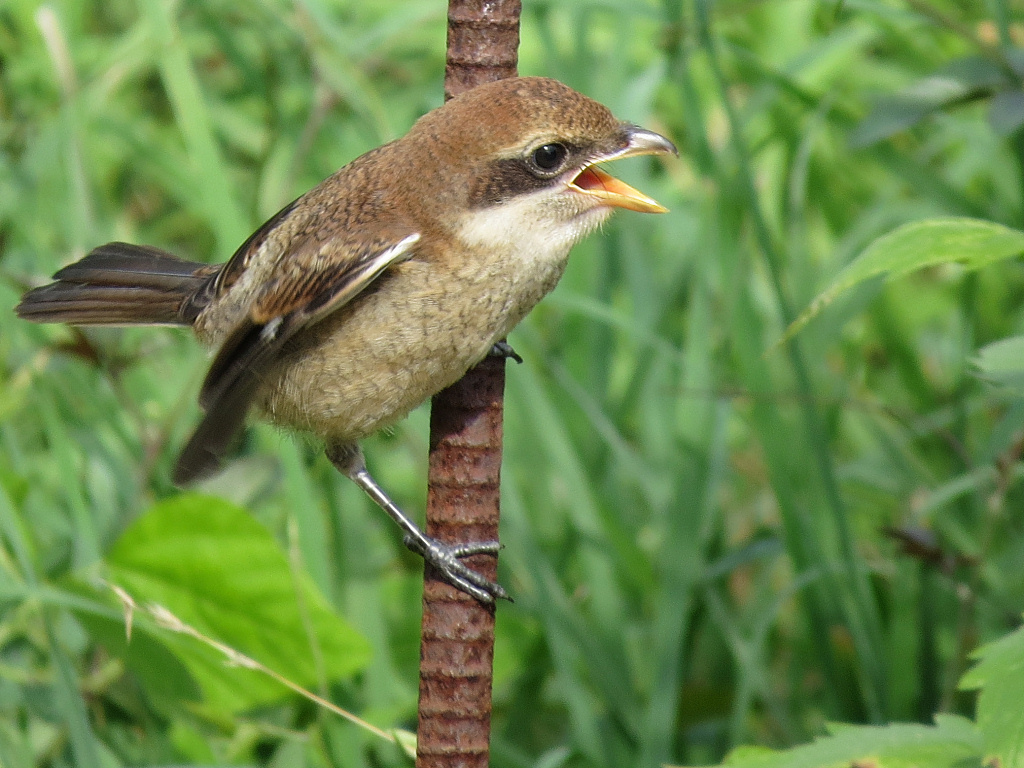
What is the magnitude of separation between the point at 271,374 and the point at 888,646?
1836mm

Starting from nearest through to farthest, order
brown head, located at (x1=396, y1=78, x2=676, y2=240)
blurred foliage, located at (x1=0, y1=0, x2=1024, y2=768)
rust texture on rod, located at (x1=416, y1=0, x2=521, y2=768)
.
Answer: rust texture on rod, located at (x1=416, y1=0, x2=521, y2=768) → brown head, located at (x1=396, y1=78, x2=676, y2=240) → blurred foliage, located at (x1=0, y1=0, x2=1024, y2=768)

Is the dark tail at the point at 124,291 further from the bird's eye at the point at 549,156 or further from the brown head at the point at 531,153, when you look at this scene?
the bird's eye at the point at 549,156

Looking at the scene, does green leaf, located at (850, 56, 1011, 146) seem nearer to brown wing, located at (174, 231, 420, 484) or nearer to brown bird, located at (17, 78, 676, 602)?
brown bird, located at (17, 78, 676, 602)

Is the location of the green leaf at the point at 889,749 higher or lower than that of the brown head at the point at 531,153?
lower

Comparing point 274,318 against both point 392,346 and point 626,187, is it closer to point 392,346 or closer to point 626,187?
point 392,346

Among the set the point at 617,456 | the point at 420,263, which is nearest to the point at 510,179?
the point at 420,263

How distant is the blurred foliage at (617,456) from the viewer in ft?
9.65

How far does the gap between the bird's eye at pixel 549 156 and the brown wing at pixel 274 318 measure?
11.3 inches

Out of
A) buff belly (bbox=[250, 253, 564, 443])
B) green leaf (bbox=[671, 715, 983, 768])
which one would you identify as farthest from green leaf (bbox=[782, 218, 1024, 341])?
buff belly (bbox=[250, 253, 564, 443])

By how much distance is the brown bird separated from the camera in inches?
93.7

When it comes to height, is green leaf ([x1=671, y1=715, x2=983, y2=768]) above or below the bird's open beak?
below

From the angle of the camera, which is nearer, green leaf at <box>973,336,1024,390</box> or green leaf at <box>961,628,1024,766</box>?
green leaf at <box>961,628,1024,766</box>

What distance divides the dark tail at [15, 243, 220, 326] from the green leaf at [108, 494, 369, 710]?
67 cm

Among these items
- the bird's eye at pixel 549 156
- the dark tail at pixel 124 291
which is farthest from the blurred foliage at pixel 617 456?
the bird's eye at pixel 549 156
